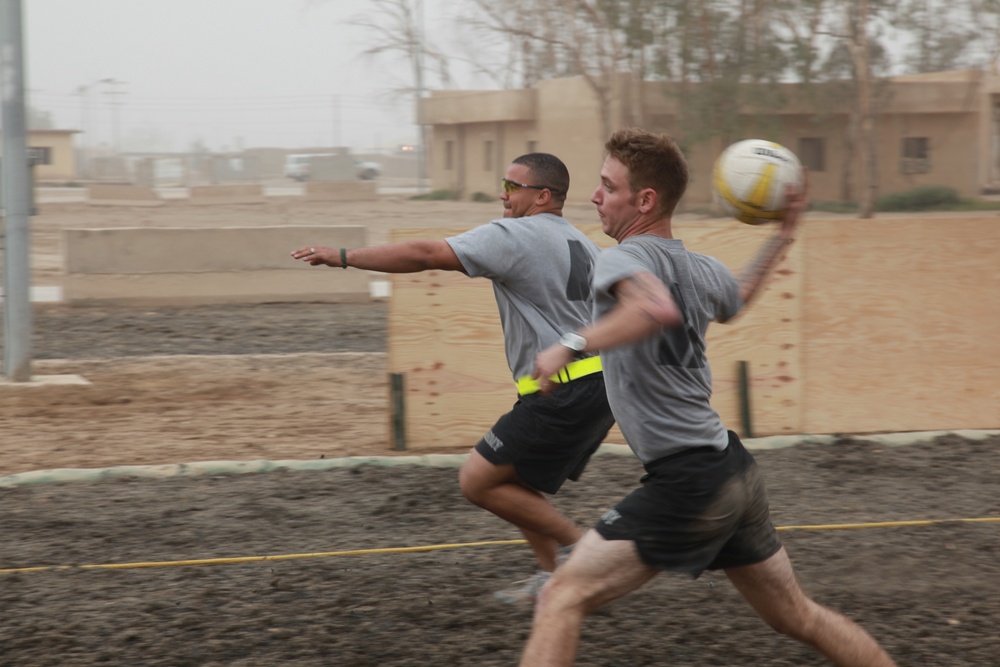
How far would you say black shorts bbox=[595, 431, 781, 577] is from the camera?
3414 millimetres

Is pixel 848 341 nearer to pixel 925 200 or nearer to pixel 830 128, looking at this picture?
pixel 925 200

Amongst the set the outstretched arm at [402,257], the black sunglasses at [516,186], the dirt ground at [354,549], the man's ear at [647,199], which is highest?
the black sunglasses at [516,186]

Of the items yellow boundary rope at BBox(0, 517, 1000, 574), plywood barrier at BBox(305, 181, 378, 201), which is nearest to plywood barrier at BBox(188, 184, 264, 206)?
plywood barrier at BBox(305, 181, 378, 201)

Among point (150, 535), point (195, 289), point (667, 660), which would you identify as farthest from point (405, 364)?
point (195, 289)

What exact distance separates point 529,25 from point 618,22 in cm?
651

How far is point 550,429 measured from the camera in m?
4.64

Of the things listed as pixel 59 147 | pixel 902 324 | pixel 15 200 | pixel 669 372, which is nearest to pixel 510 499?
pixel 669 372

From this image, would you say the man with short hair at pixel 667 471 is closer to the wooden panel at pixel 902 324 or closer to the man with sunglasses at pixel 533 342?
the man with sunglasses at pixel 533 342

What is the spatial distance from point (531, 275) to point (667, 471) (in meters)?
1.35

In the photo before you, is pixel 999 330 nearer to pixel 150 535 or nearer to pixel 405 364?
pixel 405 364

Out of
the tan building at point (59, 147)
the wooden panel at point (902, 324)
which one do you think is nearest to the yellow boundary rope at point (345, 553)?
the wooden panel at point (902, 324)

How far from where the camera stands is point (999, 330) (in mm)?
8414

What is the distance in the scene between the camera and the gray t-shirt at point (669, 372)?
3.43 metres

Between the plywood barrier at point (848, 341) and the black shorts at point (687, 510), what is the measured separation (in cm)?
456
